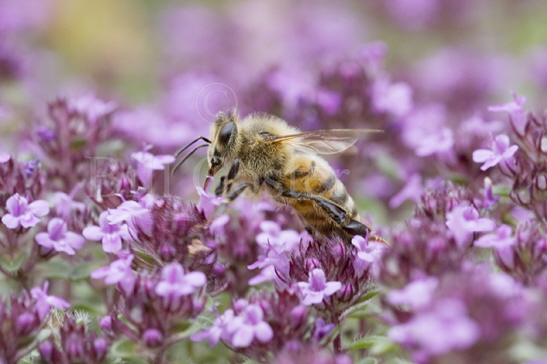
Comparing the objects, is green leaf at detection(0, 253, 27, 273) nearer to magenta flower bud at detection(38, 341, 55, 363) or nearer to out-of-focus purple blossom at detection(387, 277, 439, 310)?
magenta flower bud at detection(38, 341, 55, 363)

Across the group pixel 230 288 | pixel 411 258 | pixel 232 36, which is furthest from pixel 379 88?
pixel 232 36

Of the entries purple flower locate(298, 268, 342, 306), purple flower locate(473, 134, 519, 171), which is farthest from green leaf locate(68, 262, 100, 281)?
purple flower locate(473, 134, 519, 171)

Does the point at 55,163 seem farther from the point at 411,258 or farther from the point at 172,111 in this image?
the point at 411,258

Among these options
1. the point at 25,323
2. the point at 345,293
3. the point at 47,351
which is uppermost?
the point at 345,293

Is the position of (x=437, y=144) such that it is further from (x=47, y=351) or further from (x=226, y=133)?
(x=47, y=351)

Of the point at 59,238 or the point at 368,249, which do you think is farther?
the point at 59,238

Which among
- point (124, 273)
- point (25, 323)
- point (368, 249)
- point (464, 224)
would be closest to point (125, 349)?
point (124, 273)

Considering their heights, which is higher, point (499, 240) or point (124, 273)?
point (499, 240)
